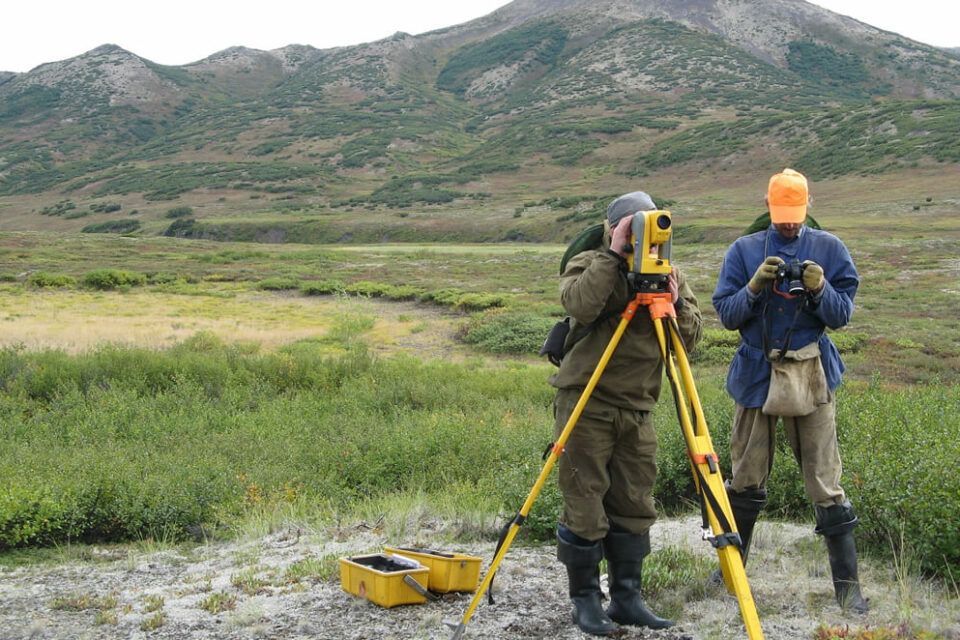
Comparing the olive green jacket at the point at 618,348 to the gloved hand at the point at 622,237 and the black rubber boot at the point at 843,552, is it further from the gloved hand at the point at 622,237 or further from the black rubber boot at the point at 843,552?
the black rubber boot at the point at 843,552

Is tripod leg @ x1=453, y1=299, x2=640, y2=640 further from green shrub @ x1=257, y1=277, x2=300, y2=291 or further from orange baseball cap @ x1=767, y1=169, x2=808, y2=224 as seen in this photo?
green shrub @ x1=257, y1=277, x2=300, y2=291

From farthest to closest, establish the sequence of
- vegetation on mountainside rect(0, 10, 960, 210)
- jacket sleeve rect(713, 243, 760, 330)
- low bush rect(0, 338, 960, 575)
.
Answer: vegetation on mountainside rect(0, 10, 960, 210), low bush rect(0, 338, 960, 575), jacket sleeve rect(713, 243, 760, 330)

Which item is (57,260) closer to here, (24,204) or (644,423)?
(644,423)

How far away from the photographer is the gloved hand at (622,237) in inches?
145

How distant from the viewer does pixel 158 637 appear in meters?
4.13

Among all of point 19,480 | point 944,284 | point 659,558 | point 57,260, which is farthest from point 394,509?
point 57,260

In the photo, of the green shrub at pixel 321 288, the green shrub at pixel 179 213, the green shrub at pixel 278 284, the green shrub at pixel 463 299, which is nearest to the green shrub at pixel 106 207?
the green shrub at pixel 179 213

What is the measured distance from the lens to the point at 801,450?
165 inches

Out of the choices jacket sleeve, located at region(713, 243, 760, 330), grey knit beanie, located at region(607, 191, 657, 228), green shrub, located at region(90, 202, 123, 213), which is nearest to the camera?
grey knit beanie, located at region(607, 191, 657, 228)

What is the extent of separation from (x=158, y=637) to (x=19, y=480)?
3647mm

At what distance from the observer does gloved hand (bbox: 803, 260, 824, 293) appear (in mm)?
3836

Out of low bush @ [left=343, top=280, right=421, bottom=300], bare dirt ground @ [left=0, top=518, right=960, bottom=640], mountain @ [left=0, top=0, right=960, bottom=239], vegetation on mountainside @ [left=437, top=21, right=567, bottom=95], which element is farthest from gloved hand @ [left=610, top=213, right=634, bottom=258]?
vegetation on mountainside @ [left=437, top=21, right=567, bottom=95]

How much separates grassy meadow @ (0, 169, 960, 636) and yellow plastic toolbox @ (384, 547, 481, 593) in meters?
1.18

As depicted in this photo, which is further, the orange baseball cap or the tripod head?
the orange baseball cap
